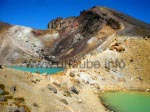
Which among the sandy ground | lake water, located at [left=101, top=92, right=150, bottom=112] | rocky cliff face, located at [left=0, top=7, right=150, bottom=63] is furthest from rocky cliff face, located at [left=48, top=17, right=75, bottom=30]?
the sandy ground

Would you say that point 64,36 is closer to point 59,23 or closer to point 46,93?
point 59,23

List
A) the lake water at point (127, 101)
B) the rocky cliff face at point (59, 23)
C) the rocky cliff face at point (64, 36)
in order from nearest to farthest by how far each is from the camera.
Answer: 1. the lake water at point (127, 101)
2. the rocky cliff face at point (64, 36)
3. the rocky cliff face at point (59, 23)

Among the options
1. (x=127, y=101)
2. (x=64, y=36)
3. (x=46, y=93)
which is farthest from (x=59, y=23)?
(x=46, y=93)

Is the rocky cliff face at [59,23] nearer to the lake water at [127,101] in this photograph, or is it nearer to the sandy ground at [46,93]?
the lake water at [127,101]

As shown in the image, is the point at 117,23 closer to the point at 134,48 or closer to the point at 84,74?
the point at 134,48

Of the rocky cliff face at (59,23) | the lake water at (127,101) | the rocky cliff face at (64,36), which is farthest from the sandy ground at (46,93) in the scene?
the rocky cliff face at (59,23)

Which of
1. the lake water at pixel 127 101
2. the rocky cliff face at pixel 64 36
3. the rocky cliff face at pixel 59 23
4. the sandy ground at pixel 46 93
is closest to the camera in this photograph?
the sandy ground at pixel 46 93

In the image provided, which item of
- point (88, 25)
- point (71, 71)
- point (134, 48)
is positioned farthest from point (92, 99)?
point (88, 25)

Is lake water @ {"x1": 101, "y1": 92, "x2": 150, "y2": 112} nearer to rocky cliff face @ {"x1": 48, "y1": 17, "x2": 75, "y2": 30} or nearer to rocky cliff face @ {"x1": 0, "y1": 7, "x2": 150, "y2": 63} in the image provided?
rocky cliff face @ {"x1": 0, "y1": 7, "x2": 150, "y2": 63}
